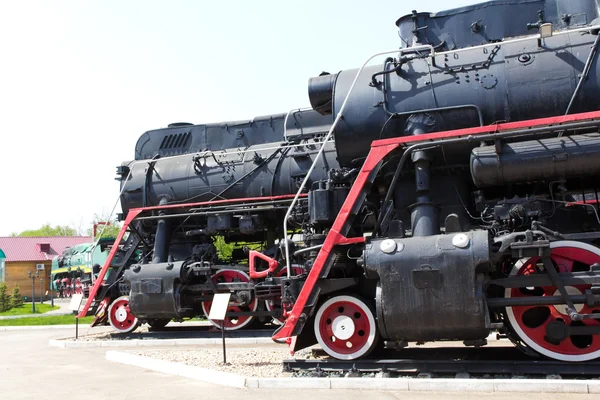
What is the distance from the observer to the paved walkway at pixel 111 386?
6.19 metres

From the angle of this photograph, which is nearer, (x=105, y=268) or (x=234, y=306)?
(x=234, y=306)

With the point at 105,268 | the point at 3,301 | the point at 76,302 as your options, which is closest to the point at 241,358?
the point at 105,268

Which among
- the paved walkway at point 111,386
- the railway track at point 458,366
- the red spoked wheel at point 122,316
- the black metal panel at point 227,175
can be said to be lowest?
the paved walkway at point 111,386

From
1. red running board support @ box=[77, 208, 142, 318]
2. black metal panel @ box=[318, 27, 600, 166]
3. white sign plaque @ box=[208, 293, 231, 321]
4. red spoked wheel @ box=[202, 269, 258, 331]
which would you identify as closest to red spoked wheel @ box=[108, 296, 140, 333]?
red running board support @ box=[77, 208, 142, 318]

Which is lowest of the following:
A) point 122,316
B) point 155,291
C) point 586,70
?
point 122,316

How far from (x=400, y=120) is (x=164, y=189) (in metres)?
7.25

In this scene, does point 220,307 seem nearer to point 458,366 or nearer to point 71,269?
point 458,366

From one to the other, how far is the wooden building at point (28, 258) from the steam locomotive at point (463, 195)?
121 ft

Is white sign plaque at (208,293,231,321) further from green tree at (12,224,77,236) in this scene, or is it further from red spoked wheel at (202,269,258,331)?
green tree at (12,224,77,236)

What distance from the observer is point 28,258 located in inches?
1983

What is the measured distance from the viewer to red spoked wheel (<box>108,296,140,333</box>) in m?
13.3

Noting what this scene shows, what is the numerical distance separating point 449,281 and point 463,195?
65.5 inches

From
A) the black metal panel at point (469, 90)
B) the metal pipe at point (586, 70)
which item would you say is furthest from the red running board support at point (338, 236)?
the metal pipe at point (586, 70)

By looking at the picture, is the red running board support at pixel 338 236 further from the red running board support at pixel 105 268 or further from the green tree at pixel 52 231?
the green tree at pixel 52 231
